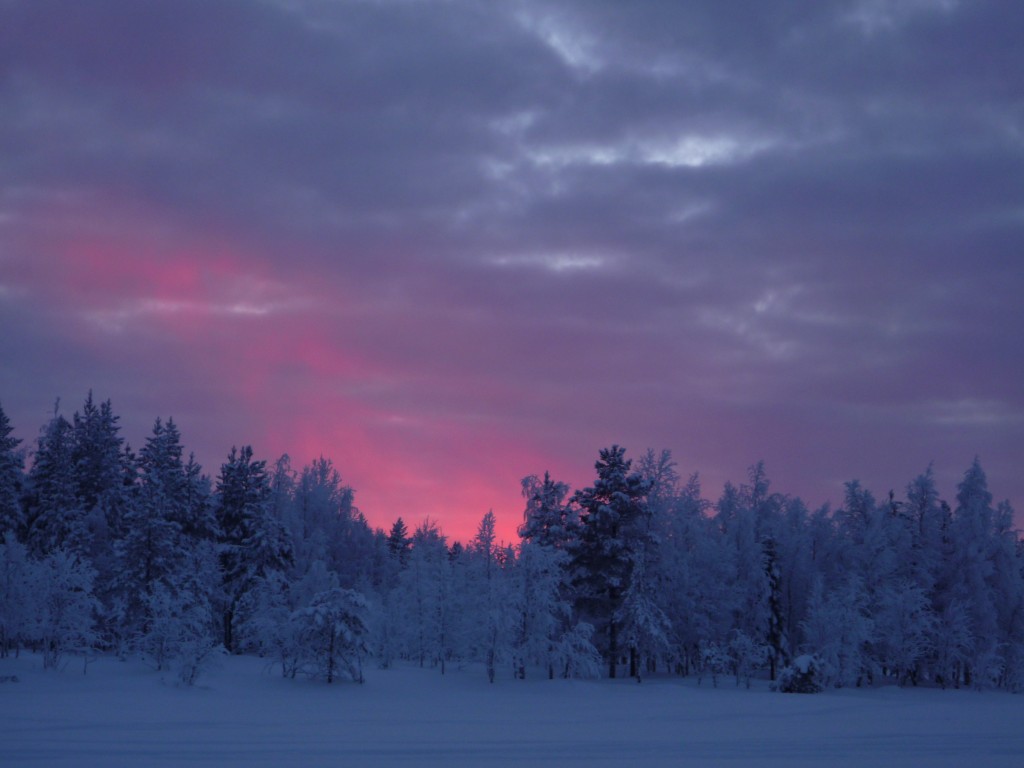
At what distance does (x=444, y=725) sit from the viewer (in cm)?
3052

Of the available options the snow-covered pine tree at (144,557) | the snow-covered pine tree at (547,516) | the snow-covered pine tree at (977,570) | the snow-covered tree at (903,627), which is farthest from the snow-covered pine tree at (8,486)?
the snow-covered pine tree at (977,570)

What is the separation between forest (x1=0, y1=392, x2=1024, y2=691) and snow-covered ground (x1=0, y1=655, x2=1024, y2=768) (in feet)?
16.3

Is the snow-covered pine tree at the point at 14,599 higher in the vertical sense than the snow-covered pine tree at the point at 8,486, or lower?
lower

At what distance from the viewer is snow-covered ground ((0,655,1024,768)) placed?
74.4 feet

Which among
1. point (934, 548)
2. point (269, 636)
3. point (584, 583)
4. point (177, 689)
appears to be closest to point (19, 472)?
point (269, 636)

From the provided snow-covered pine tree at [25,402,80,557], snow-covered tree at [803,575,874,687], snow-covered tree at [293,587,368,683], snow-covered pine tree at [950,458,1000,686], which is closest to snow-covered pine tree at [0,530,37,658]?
snow-covered pine tree at [25,402,80,557]

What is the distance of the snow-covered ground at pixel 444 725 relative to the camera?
22.7 metres

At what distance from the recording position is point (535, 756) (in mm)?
23266

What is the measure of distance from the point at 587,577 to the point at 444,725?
3067cm

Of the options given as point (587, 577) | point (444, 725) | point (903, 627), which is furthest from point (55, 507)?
point (903, 627)

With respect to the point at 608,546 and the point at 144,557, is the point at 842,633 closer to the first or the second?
the point at 608,546

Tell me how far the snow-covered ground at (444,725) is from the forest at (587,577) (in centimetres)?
496

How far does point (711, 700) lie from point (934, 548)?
3504 centimetres

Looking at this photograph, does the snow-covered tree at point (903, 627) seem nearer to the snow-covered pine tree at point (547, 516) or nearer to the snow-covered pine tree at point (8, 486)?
the snow-covered pine tree at point (547, 516)
